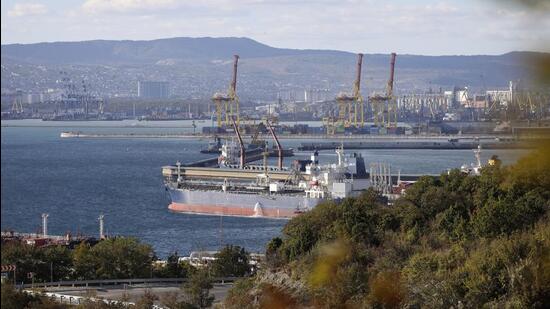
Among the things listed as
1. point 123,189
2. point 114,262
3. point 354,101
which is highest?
point 114,262

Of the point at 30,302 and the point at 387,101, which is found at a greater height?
the point at 30,302

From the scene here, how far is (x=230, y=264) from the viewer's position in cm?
648

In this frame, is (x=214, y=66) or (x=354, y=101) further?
(x=214, y=66)

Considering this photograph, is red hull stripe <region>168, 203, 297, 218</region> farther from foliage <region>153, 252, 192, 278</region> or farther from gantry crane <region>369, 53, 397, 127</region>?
gantry crane <region>369, 53, 397, 127</region>

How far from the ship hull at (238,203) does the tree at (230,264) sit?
228 inches

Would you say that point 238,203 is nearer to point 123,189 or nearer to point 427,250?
point 123,189

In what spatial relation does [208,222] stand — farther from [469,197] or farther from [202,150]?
[202,150]

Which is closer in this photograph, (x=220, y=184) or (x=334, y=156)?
(x=220, y=184)

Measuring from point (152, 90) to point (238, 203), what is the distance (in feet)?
164

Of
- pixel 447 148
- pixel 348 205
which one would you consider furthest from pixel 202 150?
pixel 348 205

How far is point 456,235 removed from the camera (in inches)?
187

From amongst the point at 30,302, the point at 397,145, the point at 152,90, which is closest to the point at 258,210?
the point at 30,302

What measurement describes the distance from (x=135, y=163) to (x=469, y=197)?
17507 mm

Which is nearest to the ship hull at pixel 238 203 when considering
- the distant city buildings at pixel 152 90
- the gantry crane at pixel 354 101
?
the gantry crane at pixel 354 101
